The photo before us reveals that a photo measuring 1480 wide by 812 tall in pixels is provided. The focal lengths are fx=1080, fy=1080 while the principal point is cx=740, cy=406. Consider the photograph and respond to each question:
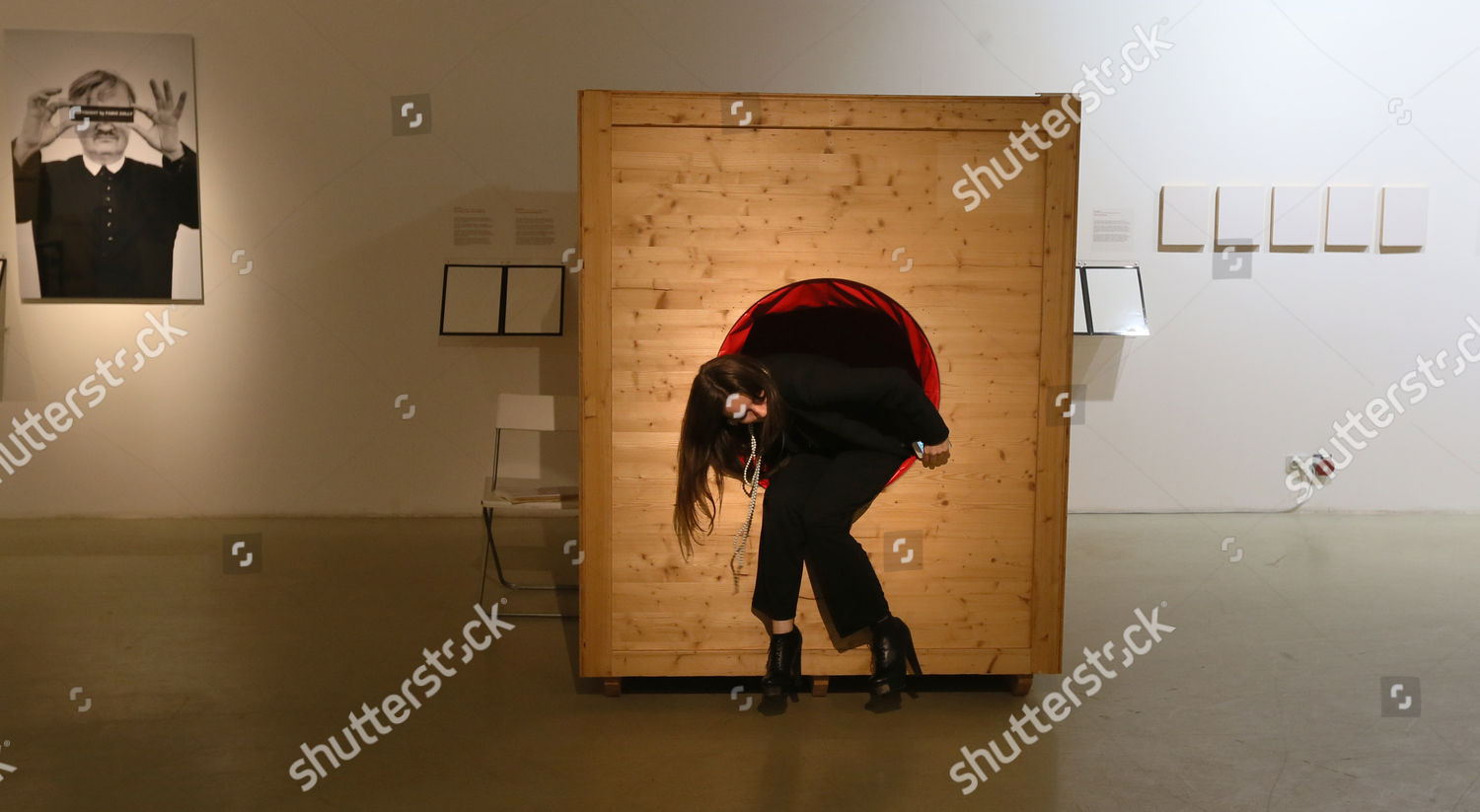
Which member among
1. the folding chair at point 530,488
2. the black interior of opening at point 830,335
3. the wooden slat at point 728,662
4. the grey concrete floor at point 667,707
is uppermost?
the black interior of opening at point 830,335

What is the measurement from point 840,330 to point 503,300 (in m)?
2.64

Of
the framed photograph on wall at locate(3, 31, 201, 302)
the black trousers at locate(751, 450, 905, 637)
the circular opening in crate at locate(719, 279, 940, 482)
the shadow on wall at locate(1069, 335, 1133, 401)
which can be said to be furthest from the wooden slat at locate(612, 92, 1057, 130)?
the framed photograph on wall at locate(3, 31, 201, 302)

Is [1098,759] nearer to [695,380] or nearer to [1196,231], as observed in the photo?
[695,380]

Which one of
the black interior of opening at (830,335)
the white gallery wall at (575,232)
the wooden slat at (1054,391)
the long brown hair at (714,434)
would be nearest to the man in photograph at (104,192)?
the white gallery wall at (575,232)

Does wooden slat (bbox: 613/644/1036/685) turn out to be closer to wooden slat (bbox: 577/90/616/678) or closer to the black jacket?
wooden slat (bbox: 577/90/616/678)

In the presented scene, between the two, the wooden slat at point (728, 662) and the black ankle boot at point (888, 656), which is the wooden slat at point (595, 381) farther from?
the black ankle boot at point (888, 656)

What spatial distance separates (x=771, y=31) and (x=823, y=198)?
316 cm

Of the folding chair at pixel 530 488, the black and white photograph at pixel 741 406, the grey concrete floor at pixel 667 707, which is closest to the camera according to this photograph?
the grey concrete floor at pixel 667 707

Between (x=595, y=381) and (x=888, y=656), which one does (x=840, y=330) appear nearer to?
(x=595, y=381)

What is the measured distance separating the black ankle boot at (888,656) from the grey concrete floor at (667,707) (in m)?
0.11

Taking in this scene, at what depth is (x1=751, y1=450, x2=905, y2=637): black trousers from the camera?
12.3 feet

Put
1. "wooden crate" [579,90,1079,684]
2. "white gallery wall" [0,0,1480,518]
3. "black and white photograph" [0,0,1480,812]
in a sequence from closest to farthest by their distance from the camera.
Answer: "black and white photograph" [0,0,1480,812], "wooden crate" [579,90,1079,684], "white gallery wall" [0,0,1480,518]

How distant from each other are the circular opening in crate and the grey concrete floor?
1082 mm

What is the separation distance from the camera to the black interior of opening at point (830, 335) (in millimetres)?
4652
